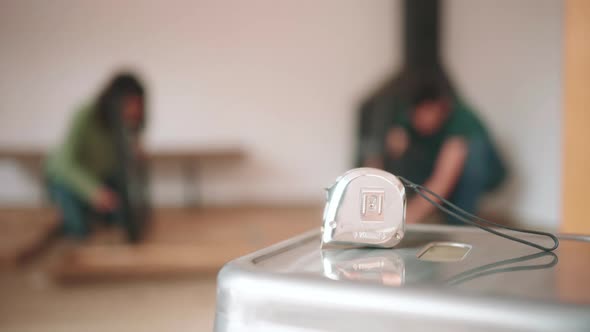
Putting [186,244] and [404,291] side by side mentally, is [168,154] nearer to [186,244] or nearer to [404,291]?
[186,244]

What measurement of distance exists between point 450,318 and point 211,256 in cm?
127

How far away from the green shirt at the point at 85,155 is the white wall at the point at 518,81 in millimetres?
1852

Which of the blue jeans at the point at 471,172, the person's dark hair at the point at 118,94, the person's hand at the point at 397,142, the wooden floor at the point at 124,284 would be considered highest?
the person's dark hair at the point at 118,94

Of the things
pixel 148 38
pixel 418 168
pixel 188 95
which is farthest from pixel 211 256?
pixel 148 38

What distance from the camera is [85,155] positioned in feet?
7.05

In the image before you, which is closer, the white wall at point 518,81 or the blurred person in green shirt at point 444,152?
the blurred person in green shirt at point 444,152

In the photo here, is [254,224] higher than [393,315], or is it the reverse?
[393,315]

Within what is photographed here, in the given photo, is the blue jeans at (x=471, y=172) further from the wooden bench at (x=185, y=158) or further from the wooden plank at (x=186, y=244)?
the wooden bench at (x=185, y=158)

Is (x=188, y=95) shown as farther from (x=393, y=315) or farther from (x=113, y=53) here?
(x=393, y=315)

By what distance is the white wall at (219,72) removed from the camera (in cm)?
301

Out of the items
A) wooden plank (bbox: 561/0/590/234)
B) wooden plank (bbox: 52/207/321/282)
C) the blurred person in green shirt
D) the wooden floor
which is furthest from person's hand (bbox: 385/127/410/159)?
wooden plank (bbox: 561/0/590/234)

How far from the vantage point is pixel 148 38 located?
3043 mm

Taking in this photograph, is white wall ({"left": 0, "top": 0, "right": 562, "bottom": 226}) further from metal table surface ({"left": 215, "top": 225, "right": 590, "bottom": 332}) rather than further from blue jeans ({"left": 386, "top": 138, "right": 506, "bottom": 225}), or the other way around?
metal table surface ({"left": 215, "top": 225, "right": 590, "bottom": 332})

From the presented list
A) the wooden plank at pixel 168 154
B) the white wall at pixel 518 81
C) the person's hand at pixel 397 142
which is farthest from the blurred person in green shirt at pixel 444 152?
the wooden plank at pixel 168 154
